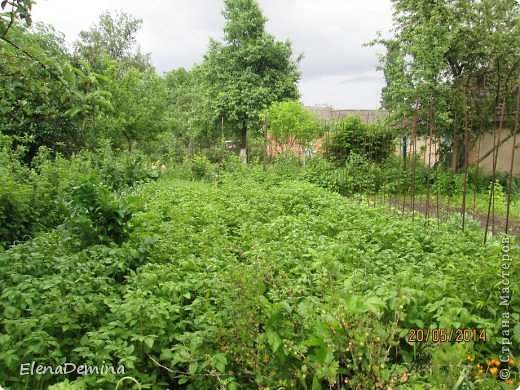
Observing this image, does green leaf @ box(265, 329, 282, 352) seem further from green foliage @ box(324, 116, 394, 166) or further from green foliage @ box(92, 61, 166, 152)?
green foliage @ box(92, 61, 166, 152)

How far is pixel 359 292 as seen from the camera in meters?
2.61

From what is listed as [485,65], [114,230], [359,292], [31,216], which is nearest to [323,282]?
[359,292]

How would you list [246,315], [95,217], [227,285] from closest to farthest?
[246,315], [227,285], [95,217]

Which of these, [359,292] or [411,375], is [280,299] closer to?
[359,292]

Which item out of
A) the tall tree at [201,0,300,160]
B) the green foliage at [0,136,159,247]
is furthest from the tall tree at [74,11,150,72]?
the green foliage at [0,136,159,247]

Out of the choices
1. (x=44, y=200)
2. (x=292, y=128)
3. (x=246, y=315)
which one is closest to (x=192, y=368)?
(x=246, y=315)
